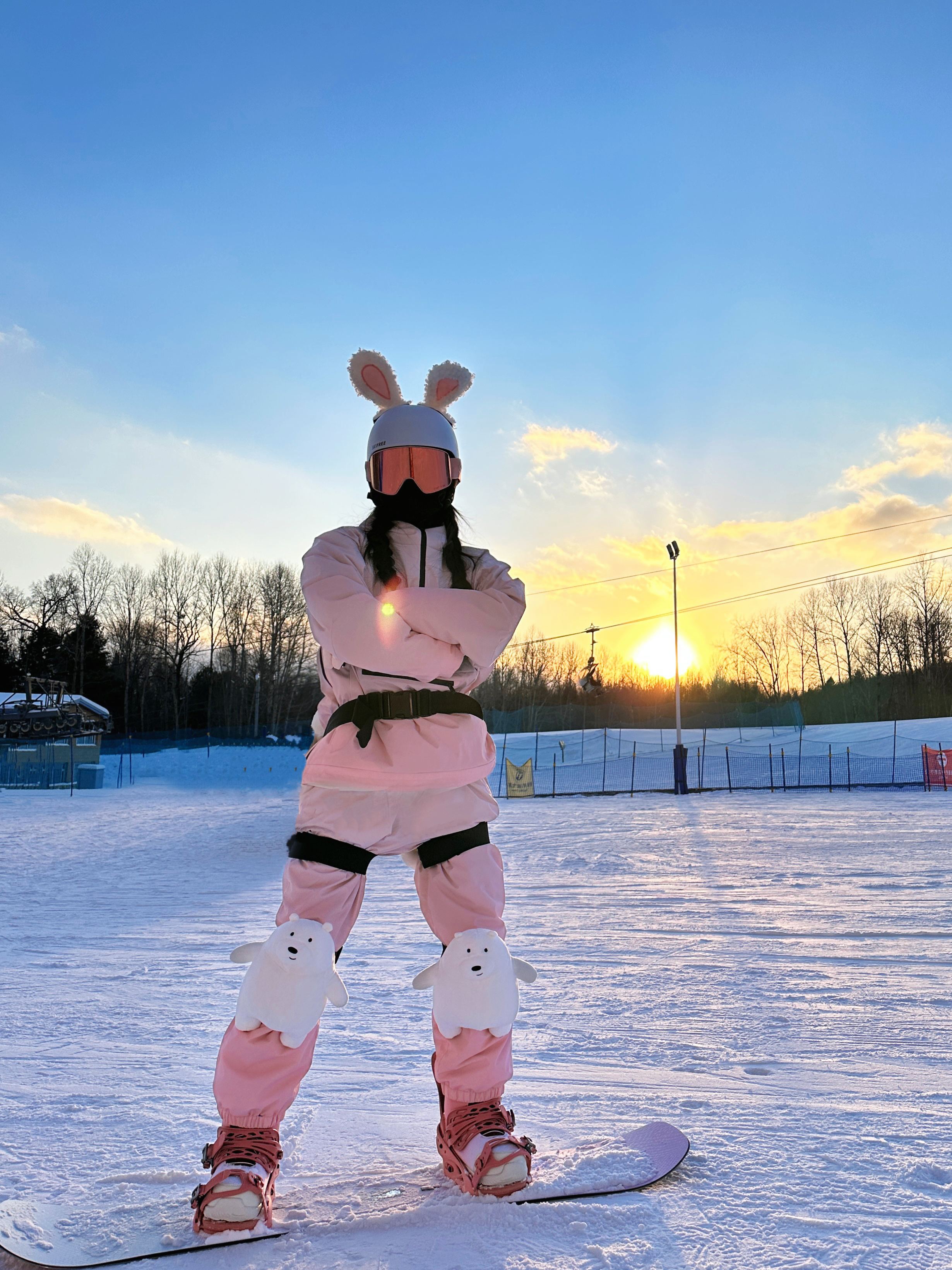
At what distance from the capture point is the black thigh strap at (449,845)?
1.83 metres

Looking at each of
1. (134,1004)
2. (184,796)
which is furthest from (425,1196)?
(184,796)

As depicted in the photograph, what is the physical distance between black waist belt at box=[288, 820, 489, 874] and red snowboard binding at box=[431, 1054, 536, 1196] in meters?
0.44

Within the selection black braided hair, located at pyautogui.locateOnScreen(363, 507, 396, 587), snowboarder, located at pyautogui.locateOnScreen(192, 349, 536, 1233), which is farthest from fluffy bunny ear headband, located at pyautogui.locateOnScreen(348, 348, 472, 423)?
snowboarder, located at pyautogui.locateOnScreen(192, 349, 536, 1233)

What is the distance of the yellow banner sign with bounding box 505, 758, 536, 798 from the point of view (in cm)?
A: 2344

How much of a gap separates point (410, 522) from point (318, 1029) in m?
1.17

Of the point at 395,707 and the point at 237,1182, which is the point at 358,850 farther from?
the point at 237,1182

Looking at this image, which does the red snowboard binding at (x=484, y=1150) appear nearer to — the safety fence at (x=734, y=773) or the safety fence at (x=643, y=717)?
the safety fence at (x=734, y=773)

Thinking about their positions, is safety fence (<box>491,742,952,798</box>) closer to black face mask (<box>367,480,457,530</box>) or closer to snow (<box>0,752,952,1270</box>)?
snow (<box>0,752,952,1270</box>)

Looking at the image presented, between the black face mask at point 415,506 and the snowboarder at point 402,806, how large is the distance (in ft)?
0.52

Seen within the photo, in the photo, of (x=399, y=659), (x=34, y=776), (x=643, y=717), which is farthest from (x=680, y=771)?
(x=399, y=659)

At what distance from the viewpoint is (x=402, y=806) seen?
1.81m

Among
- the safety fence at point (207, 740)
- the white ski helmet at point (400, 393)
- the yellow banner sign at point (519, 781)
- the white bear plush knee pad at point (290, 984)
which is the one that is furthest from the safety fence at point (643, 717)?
the white bear plush knee pad at point (290, 984)

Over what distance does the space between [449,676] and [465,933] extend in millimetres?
553

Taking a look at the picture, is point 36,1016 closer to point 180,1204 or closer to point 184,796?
point 180,1204
